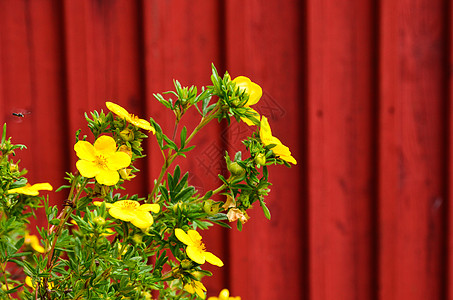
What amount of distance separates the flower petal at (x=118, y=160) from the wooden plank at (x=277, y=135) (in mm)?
1096

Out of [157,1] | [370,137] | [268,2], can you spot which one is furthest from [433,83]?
[157,1]

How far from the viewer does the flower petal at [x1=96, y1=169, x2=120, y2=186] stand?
0.60m

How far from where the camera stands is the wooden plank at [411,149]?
180cm

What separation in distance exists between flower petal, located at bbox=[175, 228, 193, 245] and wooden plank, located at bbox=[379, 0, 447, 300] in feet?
4.45

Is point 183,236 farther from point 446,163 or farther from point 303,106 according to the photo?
point 446,163

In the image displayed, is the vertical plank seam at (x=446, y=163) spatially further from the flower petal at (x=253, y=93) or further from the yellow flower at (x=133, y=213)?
the yellow flower at (x=133, y=213)

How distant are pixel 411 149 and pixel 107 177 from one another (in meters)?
1.52

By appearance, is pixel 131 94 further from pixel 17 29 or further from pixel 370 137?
pixel 370 137

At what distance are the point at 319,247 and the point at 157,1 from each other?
1.07m

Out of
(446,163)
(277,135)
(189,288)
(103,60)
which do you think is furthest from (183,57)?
(189,288)

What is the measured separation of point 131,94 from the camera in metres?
1.70

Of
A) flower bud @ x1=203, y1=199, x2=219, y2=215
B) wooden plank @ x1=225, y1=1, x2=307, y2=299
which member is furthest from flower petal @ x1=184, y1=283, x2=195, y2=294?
wooden plank @ x1=225, y1=1, x2=307, y2=299

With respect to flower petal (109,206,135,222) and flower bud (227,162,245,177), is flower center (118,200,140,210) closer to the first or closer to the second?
flower petal (109,206,135,222)

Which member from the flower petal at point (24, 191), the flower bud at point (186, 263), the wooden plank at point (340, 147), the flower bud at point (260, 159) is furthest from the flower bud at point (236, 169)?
the wooden plank at point (340, 147)
